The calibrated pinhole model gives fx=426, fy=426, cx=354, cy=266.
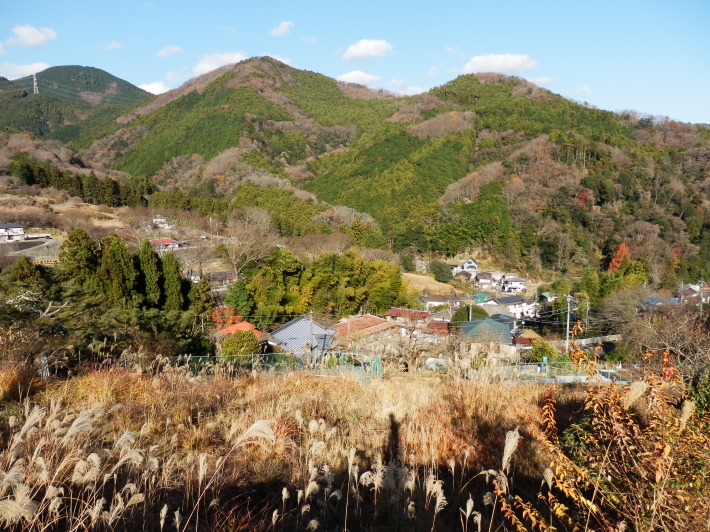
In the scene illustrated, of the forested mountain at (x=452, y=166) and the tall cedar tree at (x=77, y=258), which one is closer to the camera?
the tall cedar tree at (x=77, y=258)

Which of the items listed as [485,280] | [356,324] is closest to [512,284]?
[485,280]

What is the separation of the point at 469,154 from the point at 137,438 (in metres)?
58.5

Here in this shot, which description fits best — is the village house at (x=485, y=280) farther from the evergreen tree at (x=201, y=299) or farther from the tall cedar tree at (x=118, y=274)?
the tall cedar tree at (x=118, y=274)

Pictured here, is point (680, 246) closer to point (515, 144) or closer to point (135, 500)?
point (515, 144)

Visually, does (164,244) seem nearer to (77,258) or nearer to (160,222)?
(160,222)

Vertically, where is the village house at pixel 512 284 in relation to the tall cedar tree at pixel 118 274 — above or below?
below

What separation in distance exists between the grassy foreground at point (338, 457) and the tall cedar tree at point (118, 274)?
12.1 metres

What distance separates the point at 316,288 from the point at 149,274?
690 centimetres

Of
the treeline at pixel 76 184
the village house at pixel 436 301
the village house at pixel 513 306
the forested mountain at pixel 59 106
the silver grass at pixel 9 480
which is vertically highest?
the forested mountain at pixel 59 106

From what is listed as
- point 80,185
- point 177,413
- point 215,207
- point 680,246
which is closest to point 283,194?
point 215,207

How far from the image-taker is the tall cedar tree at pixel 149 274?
1494 cm

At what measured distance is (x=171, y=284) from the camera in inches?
615

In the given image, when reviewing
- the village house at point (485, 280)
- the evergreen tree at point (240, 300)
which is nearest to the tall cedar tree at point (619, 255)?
the village house at point (485, 280)

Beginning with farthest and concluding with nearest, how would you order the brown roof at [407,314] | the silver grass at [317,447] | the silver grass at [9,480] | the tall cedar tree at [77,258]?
the brown roof at [407,314]
the tall cedar tree at [77,258]
the silver grass at [317,447]
the silver grass at [9,480]
